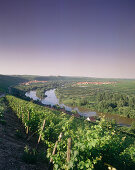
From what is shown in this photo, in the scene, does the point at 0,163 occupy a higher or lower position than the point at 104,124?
lower

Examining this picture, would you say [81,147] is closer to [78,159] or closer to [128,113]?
Result: [78,159]

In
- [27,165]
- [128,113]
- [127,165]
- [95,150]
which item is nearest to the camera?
[95,150]

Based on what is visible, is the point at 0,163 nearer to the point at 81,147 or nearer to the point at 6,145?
the point at 6,145

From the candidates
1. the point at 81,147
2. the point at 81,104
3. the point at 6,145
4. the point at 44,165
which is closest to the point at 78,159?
the point at 81,147

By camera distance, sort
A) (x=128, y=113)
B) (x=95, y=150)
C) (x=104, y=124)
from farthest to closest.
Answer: (x=128, y=113)
(x=104, y=124)
(x=95, y=150)

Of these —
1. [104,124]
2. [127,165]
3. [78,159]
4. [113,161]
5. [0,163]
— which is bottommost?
[0,163]

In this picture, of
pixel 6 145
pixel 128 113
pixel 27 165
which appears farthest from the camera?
pixel 128 113

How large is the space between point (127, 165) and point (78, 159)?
7.20ft

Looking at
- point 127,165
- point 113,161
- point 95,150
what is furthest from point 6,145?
point 127,165

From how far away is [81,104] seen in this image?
219 feet

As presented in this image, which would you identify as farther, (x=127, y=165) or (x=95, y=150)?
(x=127, y=165)

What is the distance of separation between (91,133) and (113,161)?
3.80ft

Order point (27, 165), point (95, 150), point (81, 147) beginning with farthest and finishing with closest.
→ point (27, 165) → point (95, 150) → point (81, 147)

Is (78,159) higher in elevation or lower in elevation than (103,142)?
lower
